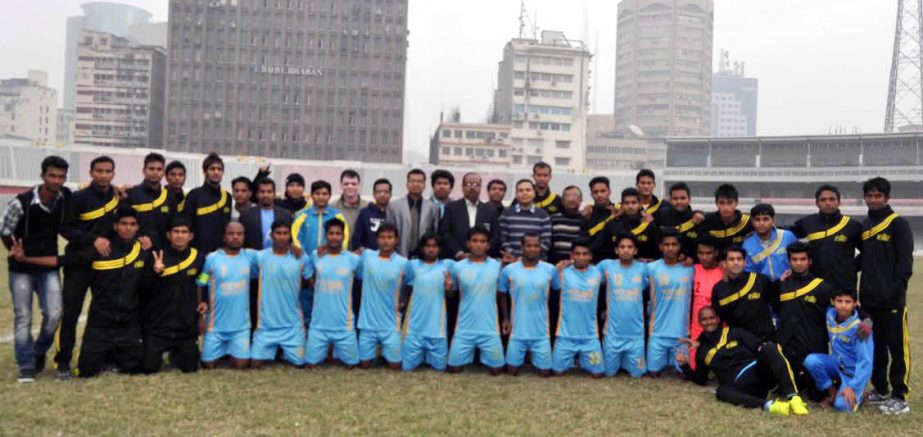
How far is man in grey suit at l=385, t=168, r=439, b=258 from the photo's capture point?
8.08 metres

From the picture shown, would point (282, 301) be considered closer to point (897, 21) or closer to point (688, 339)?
point (688, 339)

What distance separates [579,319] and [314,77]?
88008mm

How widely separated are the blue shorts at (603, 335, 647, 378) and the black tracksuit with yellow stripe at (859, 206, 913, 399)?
2.07 metres

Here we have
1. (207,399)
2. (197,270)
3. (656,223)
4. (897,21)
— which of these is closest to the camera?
(207,399)

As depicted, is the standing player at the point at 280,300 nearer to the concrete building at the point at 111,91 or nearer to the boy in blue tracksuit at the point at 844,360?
the boy in blue tracksuit at the point at 844,360

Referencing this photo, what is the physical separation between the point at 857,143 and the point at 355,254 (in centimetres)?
6736

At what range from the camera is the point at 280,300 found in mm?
7551

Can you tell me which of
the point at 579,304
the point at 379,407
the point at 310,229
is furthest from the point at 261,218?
the point at 579,304

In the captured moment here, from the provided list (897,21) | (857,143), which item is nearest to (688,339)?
(857,143)

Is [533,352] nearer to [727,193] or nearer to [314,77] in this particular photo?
[727,193]

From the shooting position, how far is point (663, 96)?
147m

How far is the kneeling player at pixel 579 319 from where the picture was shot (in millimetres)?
7566

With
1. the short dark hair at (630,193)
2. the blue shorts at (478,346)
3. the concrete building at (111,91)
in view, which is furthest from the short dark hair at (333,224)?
the concrete building at (111,91)

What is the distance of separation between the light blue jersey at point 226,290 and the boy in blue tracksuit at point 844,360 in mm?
5335
